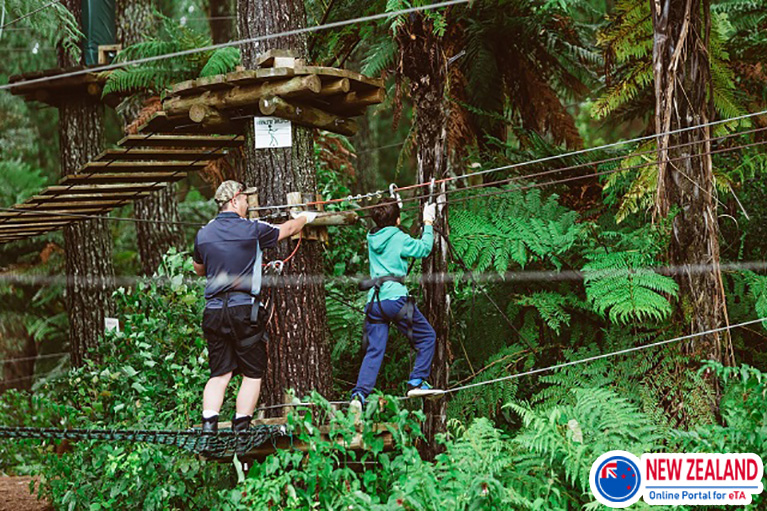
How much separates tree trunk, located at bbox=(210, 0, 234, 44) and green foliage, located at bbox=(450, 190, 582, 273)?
9.06m

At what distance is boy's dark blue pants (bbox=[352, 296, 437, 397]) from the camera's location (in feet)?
19.9

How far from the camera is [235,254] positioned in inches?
224

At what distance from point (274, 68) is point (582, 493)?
339 centimetres

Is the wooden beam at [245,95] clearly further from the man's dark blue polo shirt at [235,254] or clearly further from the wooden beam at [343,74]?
the man's dark blue polo shirt at [235,254]

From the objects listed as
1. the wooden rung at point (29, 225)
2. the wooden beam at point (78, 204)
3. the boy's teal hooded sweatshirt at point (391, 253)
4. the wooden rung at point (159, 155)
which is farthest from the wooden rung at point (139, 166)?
the boy's teal hooded sweatshirt at point (391, 253)

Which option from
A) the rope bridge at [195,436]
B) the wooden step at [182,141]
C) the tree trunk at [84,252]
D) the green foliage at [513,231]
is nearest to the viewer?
the rope bridge at [195,436]

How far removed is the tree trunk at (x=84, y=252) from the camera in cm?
992

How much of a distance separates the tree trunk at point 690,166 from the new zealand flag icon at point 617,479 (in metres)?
1.27

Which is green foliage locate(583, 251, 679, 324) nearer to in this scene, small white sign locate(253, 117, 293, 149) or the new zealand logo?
the new zealand logo

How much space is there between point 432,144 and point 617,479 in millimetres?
2701

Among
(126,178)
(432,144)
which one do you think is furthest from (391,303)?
(126,178)

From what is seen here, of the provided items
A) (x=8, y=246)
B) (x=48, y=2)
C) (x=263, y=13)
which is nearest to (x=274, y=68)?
(x=263, y=13)

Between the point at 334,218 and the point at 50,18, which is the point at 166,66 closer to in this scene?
the point at 50,18

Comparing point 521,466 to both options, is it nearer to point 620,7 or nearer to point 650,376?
point 650,376
